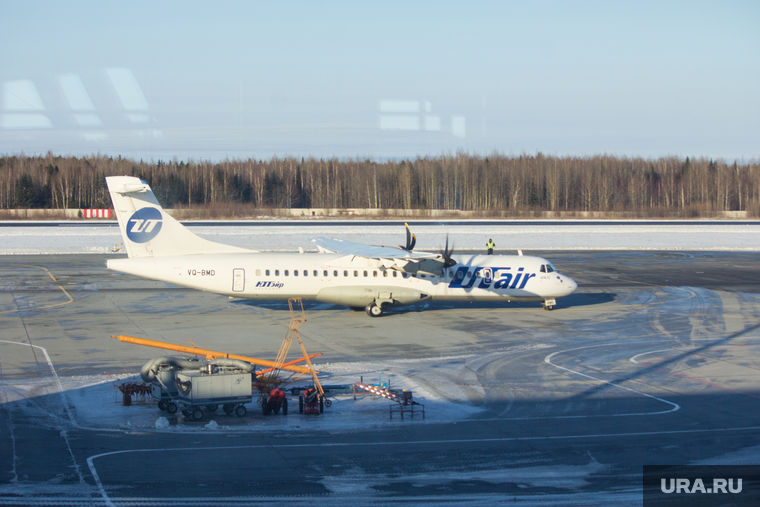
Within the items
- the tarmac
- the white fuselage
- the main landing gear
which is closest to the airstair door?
the white fuselage

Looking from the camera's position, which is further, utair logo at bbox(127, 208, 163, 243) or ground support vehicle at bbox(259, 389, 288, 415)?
utair logo at bbox(127, 208, 163, 243)

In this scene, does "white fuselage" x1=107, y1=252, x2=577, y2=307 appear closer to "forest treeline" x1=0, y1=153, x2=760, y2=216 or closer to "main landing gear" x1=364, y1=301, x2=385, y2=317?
"main landing gear" x1=364, y1=301, x2=385, y2=317

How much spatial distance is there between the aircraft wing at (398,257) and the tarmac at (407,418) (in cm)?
264

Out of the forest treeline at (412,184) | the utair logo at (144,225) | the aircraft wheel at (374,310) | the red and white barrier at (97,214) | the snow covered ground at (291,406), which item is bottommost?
the snow covered ground at (291,406)

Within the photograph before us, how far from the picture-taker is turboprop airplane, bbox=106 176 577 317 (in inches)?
1103

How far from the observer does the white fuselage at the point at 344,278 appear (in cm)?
2825

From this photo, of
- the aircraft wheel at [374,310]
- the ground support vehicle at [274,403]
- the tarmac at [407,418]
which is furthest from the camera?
the aircraft wheel at [374,310]

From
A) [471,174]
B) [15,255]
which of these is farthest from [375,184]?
[15,255]

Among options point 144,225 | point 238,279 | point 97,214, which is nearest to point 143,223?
point 144,225

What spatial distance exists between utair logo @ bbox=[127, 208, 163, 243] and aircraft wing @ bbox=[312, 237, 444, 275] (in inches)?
324

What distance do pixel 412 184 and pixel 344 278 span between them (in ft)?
296

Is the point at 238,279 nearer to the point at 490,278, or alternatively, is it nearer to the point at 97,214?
the point at 490,278

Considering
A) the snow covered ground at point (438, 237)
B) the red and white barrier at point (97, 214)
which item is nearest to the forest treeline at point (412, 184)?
the red and white barrier at point (97, 214)

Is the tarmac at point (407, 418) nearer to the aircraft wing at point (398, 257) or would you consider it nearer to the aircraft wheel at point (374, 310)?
the aircraft wheel at point (374, 310)
